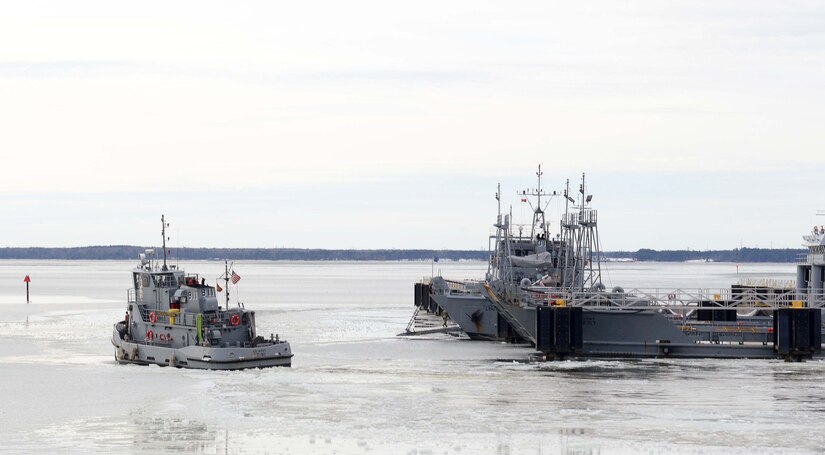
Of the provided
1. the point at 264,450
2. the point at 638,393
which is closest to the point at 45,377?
the point at 264,450

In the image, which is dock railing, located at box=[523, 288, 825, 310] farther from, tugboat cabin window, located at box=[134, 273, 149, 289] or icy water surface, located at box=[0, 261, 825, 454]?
tugboat cabin window, located at box=[134, 273, 149, 289]

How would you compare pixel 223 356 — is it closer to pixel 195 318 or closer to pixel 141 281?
pixel 195 318

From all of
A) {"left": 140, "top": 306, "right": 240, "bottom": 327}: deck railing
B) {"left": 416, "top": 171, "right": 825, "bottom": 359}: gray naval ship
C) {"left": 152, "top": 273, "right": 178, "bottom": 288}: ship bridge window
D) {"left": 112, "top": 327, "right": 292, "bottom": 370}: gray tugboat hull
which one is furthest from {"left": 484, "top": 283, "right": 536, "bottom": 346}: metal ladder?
{"left": 152, "top": 273, "right": 178, "bottom": 288}: ship bridge window

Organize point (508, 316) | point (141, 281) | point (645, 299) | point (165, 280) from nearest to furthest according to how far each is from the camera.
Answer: point (165, 280) → point (141, 281) → point (645, 299) → point (508, 316)

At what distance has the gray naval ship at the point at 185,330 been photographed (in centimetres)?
4788

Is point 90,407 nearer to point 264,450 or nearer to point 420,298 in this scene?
point 264,450

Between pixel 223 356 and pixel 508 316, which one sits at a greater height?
pixel 508 316

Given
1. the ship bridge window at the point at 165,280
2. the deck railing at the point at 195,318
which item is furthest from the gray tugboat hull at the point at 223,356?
the ship bridge window at the point at 165,280

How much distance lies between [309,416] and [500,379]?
439 inches

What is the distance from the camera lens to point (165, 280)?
51.8 m

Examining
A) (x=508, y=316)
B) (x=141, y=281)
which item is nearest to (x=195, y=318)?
(x=141, y=281)

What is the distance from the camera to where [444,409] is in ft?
125

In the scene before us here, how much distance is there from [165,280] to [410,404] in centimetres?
1647

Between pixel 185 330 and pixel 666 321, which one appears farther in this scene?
pixel 666 321
